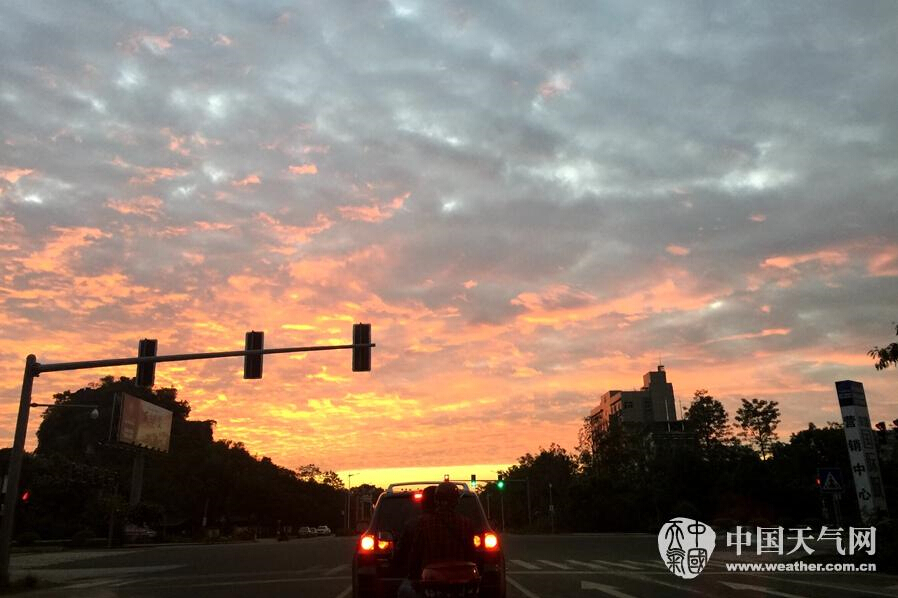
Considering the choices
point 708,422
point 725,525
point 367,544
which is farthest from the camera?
point 708,422

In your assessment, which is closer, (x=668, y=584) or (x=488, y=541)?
(x=488, y=541)

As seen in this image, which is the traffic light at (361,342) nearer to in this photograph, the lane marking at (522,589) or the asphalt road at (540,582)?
the asphalt road at (540,582)

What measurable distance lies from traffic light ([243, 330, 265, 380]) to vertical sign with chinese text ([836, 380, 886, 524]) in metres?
18.8

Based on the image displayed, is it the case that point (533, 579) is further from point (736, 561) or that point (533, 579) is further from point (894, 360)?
point (894, 360)

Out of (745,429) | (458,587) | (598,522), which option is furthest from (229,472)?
(458,587)

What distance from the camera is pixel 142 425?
60.2 metres

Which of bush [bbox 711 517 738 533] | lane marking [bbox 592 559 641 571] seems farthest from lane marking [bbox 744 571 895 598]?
bush [bbox 711 517 738 533]

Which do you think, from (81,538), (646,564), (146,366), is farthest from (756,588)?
(81,538)

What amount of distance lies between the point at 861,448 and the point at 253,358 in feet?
65.2

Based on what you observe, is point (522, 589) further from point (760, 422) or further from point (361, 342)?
point (760, 422)

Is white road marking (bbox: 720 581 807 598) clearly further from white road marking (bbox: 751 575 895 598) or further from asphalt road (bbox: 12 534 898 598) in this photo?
white road marking (bbox: 751 575 895 598)

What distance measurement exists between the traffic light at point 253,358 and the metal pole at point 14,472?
19.0ft

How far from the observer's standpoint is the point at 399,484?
9.69 m

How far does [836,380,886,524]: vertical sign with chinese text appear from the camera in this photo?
73.0 ft
